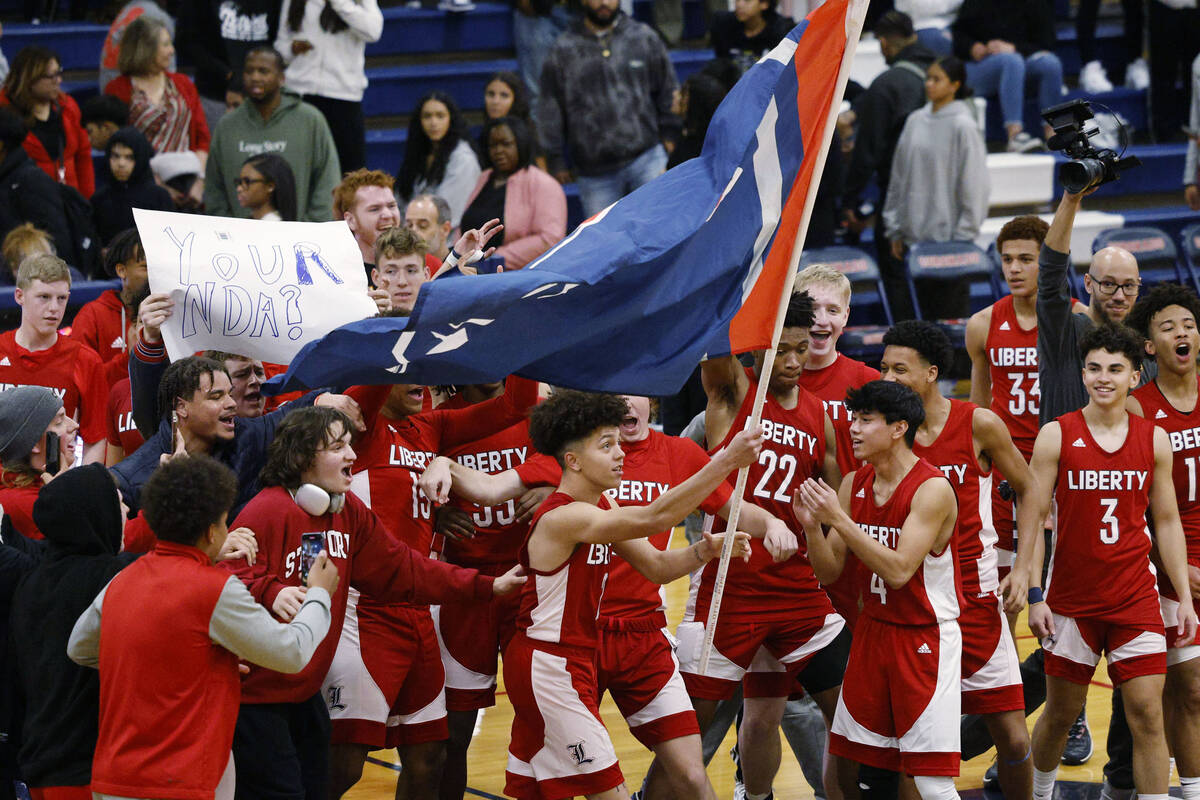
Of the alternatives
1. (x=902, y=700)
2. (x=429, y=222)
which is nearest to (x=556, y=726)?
(x=902, y=700)

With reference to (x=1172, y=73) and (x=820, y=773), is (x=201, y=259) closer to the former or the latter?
(x=820, y=773)

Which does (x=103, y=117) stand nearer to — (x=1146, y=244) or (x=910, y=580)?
(x=910, y=580)

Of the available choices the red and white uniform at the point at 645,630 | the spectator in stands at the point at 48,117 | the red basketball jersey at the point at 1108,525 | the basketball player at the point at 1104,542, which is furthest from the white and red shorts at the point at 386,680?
the spectator in stands at the point at 48,117

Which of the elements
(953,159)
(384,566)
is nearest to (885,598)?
(384,566)

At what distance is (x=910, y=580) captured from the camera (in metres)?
5.84

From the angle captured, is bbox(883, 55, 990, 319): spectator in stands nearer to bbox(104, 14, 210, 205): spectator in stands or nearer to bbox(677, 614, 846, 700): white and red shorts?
bbox(104, 14, 210, 205): spectator in stands

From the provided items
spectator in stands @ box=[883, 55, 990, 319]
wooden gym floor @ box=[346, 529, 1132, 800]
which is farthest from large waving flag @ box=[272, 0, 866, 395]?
spectator in stands @ box=[883, 55, 990, 319]

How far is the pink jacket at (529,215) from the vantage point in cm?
1062

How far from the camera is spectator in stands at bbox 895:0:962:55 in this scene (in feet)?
48.9

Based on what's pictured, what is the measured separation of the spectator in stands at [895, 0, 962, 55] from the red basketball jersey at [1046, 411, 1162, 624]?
8.88 m

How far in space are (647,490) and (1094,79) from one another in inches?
458

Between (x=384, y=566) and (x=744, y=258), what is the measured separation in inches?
63.1

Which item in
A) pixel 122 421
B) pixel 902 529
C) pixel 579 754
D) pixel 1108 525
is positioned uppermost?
pixel 122 421

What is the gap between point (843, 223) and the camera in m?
13.2
